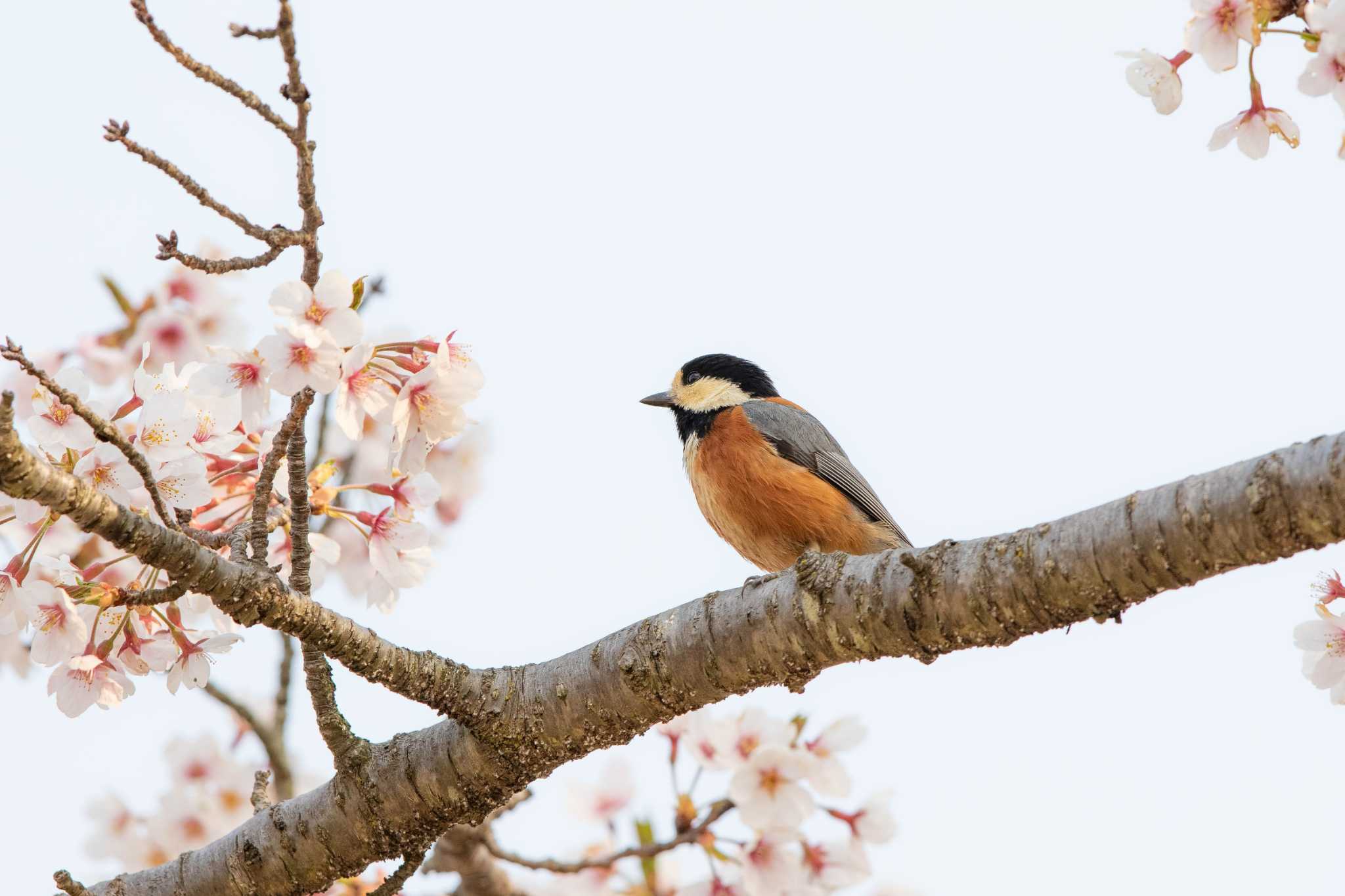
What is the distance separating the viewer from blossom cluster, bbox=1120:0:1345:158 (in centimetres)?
234

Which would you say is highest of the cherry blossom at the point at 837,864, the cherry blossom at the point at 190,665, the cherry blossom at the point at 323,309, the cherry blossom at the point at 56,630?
the cherry blossom at the point at 323,309

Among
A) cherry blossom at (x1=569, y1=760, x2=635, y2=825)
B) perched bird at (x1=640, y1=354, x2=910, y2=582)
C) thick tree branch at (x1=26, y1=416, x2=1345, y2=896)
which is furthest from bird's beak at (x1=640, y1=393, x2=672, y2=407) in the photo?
thick tree branch at (x1=26, y1=416, x2=1345, y2=896)

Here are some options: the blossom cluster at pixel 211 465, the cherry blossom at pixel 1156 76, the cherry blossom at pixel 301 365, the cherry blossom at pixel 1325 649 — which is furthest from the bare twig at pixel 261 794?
the cherry blossom at pixel 1156 76

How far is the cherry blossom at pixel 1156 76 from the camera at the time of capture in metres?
2.73

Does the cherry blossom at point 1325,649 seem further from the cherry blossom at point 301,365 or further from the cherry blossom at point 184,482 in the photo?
the cherry blossom at point 184,482

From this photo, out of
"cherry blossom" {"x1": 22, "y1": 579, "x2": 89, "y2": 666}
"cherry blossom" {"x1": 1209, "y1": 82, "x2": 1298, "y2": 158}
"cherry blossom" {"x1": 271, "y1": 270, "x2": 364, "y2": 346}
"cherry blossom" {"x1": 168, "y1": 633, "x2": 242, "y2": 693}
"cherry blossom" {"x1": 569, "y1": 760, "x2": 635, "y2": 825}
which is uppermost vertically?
"cherry blossom" {"x1": 271, "y1": 270, "x2": 364, "y2": 346}

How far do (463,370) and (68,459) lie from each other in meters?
0.84

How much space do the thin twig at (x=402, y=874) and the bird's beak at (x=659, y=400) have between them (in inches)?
140

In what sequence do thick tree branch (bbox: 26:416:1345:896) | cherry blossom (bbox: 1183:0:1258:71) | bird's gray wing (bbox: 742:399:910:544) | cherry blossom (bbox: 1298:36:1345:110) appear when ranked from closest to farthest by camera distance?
1. thick tree branch (bbox: 26:416:1345:896)
2. cherry blossom (bbox: 1298:36:1345:110)
3. cherry blossom (bbox: 1183:0:1258:71)
4. bird's gray wing (bbox: 742:399:910:544)

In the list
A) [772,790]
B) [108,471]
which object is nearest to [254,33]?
[108,471]

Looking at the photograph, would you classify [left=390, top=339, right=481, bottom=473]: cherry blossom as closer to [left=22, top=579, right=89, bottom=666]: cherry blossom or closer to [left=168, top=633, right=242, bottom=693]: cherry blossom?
[left=168, top=633, right=242, bottom=693]: cherry blossom

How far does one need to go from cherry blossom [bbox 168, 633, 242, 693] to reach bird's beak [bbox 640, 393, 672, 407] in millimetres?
3630

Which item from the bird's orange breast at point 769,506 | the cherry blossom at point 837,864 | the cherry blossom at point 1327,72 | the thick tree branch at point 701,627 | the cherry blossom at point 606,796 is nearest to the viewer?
the thick tree branch at point 701,627

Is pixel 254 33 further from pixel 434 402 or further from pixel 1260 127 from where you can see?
pixel 1260 127
